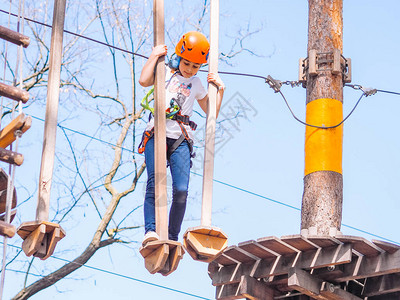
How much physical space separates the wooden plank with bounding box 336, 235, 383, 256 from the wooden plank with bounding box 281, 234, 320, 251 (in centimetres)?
30

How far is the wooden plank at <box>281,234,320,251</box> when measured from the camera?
922 centimetres

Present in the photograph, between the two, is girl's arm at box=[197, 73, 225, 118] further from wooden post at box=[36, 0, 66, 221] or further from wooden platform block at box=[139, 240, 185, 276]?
wooden platform block at box=[139, 240, 185, 276]

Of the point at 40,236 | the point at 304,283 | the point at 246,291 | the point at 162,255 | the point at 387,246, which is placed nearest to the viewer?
the point at 40,236

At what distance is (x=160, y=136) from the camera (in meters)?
7.72

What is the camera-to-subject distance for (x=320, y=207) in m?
10.0

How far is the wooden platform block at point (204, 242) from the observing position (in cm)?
764

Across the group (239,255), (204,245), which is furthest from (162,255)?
(239,255)

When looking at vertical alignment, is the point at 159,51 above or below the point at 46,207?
above

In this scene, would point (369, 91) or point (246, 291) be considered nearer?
point (246, 291)

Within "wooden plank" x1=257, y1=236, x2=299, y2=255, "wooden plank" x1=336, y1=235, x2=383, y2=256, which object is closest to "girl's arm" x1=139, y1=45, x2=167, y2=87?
"wooden plank" x1=257, y1=236, x2=299, y2=255

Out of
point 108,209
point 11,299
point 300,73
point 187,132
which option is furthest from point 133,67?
point 187,132

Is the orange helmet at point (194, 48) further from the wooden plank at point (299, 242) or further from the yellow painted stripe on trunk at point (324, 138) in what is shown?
the yellow painted stripe on trunk at point (324, 138)

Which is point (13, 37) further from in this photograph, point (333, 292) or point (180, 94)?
point (333, 292)

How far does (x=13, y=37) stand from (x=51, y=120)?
2.35 ft
